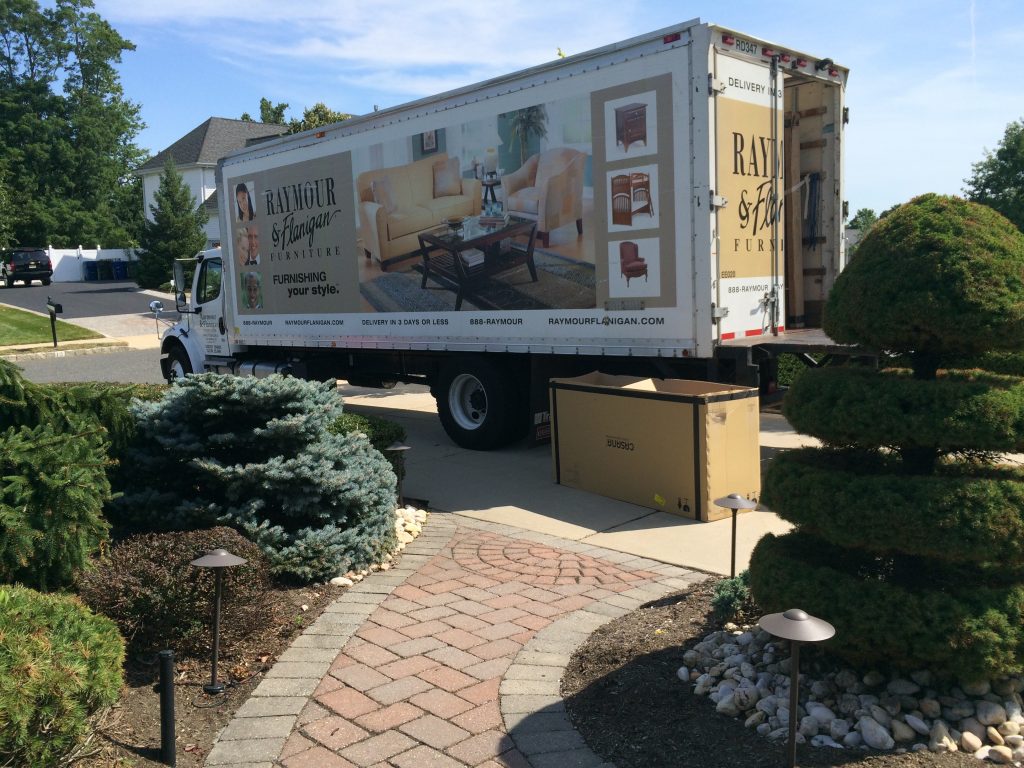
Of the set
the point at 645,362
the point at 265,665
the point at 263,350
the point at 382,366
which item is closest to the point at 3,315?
the point at 263,350

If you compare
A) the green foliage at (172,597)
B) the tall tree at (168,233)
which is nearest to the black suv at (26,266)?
the tall tree at (168,233)

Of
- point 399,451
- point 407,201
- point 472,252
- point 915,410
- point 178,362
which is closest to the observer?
point 915,410

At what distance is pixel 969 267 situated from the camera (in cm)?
336

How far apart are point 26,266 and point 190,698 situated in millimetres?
44426

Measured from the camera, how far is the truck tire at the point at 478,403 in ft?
32.0

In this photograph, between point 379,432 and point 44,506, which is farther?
point 379,432

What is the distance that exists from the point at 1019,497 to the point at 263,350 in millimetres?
12329

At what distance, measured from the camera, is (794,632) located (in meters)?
2.93

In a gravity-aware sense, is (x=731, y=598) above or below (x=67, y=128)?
below

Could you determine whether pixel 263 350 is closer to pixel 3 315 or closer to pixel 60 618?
pixel 60 618

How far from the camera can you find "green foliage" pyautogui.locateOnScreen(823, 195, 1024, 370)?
333 cm

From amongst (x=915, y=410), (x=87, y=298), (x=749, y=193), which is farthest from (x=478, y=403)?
(x=87, y=298)

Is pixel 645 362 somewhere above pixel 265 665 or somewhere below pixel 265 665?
above

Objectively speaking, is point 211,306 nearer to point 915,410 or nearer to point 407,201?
point 407,201
